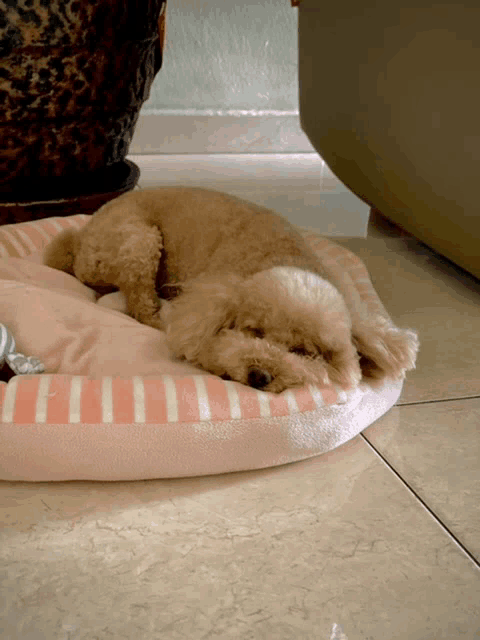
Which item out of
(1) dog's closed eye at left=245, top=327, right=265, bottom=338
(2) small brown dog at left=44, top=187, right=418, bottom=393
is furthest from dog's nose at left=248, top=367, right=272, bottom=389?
(1) dog's closed eye at left=245, top=327, right=265, bottom=338

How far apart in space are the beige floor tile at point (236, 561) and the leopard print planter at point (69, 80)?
3.63 feet

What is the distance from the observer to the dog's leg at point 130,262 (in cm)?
141

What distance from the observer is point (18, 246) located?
1595 mm

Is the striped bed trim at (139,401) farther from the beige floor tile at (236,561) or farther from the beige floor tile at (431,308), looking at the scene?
the beige floor tile at (431,308)

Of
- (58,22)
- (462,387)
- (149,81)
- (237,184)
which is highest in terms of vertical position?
(58,22)

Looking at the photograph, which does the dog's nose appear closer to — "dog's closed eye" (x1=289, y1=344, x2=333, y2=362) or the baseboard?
"dog's closed eye" (x1=289, y1=344, x2=333, y2=362)

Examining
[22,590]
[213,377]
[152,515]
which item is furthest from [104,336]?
[22,590]

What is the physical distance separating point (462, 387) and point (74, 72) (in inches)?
47.3

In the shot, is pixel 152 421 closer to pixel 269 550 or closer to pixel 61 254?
pixel 269 550

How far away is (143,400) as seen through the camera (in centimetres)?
94

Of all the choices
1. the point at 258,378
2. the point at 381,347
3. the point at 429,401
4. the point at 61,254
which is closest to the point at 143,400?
the point at 258,378

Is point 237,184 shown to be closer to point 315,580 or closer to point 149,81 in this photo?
point 149,81

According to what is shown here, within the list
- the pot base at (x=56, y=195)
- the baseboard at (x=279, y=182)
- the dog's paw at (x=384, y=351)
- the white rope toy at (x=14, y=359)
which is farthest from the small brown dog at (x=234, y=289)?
the baseboard at (x=279, y=182)

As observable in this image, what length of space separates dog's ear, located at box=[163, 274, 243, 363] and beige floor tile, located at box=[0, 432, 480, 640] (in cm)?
23
